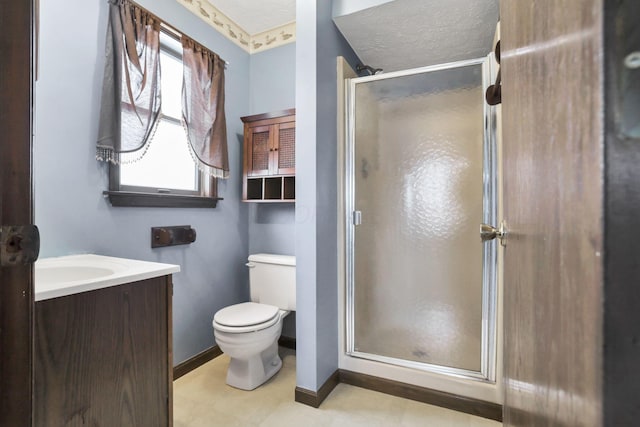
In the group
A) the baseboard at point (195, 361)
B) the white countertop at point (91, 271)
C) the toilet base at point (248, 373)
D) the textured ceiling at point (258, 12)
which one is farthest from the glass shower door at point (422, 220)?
the white countertop at point (91, 271)

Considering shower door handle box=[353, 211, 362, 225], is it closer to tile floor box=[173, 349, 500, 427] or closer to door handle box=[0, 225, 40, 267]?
tile floor box=[173, 349, 500, 427]

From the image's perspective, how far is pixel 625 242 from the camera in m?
0.19

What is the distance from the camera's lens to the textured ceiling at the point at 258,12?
195 centimetres

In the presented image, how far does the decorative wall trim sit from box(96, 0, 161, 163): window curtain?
437mm

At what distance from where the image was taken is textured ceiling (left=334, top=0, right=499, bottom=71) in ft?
4.75

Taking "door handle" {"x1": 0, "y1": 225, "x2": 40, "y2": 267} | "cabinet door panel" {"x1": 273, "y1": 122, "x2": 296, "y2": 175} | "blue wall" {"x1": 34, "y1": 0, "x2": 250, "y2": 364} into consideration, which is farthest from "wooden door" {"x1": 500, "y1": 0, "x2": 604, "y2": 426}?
"blue wall" {"x1": 34, "y1": 0, "x2": 250, "y2": 364}

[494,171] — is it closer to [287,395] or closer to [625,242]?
[625,242]

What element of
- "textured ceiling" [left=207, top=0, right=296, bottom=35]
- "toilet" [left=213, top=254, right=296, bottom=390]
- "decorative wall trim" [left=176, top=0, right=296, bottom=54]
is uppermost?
"textured ceiling" [left=207, top=0, right=296, bottom=35]

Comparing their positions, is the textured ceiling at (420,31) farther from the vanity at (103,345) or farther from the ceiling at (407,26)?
the vanity at (103,345)

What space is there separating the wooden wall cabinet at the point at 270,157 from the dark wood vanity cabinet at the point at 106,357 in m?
1.14

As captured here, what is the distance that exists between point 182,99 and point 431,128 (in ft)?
5.05

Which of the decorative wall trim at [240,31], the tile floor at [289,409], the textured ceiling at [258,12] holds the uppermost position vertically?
the textured ceiling at [258,12]

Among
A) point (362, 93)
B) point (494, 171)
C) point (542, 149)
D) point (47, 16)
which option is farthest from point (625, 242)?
point (47, 16)

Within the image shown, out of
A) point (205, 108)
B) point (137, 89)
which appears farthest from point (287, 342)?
point (137, 89)
